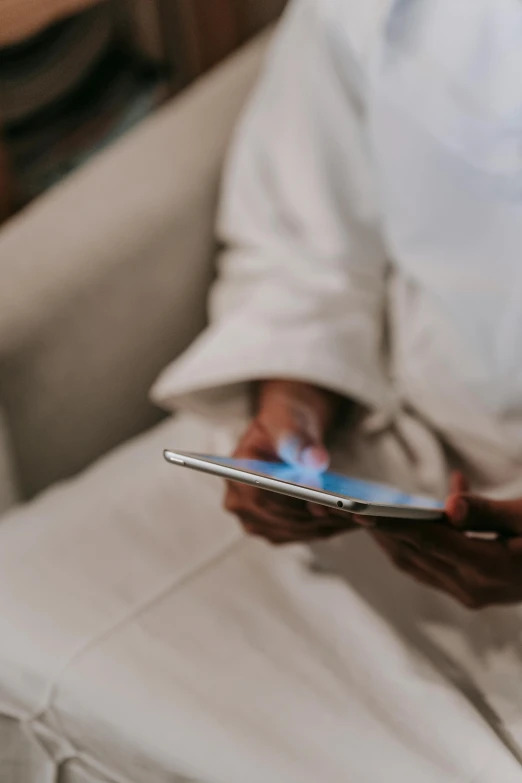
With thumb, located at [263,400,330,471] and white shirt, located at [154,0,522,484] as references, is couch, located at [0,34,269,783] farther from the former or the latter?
thumb, located at [263,400,330,471]

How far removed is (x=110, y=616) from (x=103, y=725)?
0.07 m

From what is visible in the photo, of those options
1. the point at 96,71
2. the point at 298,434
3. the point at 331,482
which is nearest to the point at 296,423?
the point at 298,434

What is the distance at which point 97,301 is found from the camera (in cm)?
77

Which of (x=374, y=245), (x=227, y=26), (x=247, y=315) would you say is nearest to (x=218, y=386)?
(x=247, y=315)

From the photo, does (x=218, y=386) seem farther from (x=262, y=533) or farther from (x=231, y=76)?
(x=231, y=76)

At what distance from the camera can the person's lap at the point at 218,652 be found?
0.55m

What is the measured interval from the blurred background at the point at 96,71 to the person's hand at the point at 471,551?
23.5 inches

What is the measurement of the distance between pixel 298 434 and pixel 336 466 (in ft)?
0.19

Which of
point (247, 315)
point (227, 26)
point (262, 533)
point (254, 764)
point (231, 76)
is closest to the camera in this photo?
point (254, 764)

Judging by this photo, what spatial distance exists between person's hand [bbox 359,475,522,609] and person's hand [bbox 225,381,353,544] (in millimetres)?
52

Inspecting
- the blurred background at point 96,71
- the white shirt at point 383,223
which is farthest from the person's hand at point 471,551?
the blurred background at point 96,71

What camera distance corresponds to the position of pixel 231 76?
3.12 ft

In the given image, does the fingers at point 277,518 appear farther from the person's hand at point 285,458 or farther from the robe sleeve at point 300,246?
the robe sleeve at point 300,246

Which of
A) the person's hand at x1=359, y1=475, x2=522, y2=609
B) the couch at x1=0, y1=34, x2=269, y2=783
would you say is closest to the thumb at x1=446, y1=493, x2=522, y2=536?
the person's hand at x1=359, y1=475, x2=522, y2=609
